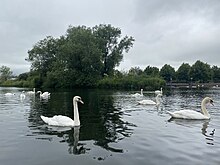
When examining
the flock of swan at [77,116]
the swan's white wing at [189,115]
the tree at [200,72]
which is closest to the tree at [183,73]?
the tree at [200,72]

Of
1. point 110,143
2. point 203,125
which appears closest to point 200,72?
point 203,125

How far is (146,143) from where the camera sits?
10961 mm

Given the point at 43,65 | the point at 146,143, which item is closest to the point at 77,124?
the point at 146,143

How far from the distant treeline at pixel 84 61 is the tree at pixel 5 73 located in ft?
199

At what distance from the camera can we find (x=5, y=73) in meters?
158

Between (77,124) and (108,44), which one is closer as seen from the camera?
(77,124)

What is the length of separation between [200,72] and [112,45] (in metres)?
72.3

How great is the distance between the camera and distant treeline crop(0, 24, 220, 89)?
7719cm

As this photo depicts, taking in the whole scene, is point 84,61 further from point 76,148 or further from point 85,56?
point 76,148

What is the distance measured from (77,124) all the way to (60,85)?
70.7 m

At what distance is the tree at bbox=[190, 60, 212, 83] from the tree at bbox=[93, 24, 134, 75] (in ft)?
224

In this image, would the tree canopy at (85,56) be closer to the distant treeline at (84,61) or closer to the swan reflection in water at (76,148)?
the distant treeline at (84,61)

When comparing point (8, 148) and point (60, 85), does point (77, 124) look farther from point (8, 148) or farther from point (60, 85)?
point (60, 85)

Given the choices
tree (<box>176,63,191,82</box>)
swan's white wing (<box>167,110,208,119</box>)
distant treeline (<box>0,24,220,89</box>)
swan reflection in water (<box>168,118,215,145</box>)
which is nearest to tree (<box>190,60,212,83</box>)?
tree (<box>176,63,191,82</box>)
